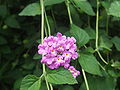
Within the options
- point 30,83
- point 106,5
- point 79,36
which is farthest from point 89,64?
point 106,5

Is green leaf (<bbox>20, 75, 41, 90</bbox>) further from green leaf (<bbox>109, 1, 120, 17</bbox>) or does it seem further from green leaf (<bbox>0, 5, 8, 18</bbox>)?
green leaf (<bbox>0, 5, 8, 18</bbox>)

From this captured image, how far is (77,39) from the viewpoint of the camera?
3.78 ft

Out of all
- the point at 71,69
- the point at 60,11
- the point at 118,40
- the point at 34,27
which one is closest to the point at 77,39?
the point at 71,69

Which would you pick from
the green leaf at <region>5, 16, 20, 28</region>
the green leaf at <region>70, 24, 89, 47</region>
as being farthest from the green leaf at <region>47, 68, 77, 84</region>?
the green leaf at <region>5, 16, 20, 28</region>

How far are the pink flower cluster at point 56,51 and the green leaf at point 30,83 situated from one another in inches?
2.8

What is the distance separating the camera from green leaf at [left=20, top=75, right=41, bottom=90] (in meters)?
0.97

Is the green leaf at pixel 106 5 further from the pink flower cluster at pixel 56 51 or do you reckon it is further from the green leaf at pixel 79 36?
the pink flower cluster at pixel 56 51

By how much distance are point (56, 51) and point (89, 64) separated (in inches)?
6.3

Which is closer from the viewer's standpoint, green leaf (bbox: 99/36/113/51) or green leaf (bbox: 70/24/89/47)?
green leaf (bbox: 70/24/89/47)

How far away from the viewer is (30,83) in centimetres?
99

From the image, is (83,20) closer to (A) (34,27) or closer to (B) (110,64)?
(A) (34,27)

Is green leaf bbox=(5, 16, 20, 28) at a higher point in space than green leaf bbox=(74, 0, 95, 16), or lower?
lower

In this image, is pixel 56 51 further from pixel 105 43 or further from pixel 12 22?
pixel 12 22

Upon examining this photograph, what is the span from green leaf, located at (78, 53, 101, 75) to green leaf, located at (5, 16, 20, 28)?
0.65 m
